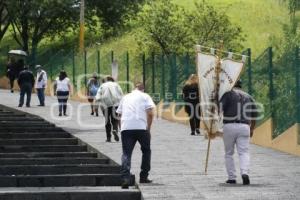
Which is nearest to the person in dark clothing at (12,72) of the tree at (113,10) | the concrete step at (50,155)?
the tree at (113,10)

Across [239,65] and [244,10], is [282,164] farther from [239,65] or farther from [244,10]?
[244,10]

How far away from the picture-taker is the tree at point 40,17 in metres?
52.1

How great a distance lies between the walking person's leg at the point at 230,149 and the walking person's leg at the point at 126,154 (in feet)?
4.69

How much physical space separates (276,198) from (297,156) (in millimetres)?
6183

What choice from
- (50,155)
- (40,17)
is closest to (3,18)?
(40,17)

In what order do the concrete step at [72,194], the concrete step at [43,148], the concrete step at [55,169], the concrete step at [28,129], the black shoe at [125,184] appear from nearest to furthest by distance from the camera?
1. the concrete step at [72,194]
2. the black shoe at [125,184]
3. the concrete step at [55,169]
4. the concrete step at [43,148]
5. the concrete step at [28,129]

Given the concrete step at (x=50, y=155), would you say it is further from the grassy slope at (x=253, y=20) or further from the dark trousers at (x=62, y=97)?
the grassy slope at (x=253, y=20)

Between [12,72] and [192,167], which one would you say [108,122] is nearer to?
[192,167]

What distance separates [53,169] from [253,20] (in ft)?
141

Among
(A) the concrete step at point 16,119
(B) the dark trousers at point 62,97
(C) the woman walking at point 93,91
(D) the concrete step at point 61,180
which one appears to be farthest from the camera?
(C) the woman walking at point 93,91

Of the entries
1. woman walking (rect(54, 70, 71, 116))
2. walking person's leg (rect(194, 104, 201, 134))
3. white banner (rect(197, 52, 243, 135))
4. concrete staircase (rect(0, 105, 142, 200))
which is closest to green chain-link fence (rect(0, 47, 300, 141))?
walking person's leg (rect(194, 104, 201, 134))

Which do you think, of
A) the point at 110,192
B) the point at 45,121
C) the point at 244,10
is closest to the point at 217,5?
the point at 244,10

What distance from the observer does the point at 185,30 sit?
45531 mm

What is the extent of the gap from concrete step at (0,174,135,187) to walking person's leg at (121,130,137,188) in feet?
3.90
